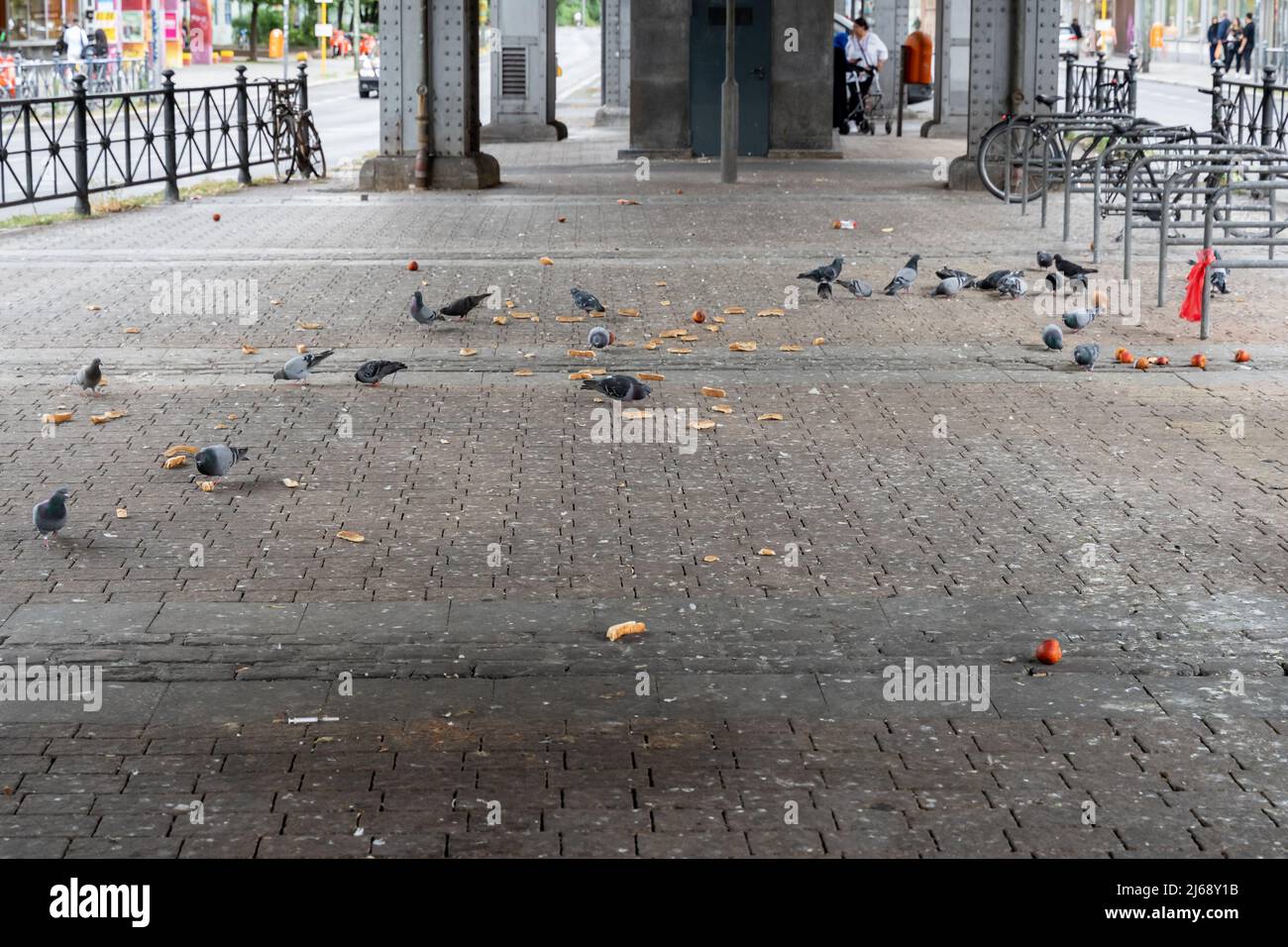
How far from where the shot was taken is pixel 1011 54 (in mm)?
20531

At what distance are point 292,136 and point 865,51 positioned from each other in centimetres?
1344

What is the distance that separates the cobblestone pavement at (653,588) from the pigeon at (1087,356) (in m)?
0.23

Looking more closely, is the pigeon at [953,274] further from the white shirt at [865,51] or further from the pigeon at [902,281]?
the white shirt at [865,51]

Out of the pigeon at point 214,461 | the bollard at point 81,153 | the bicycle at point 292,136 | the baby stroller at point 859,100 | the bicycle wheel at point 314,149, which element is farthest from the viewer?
the baby stroller at point 859,100

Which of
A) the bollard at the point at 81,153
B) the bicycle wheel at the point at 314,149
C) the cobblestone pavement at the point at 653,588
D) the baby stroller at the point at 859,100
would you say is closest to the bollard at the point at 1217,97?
the baby stroller at the point at 859,100

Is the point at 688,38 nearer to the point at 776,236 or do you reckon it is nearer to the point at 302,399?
the point at 776,236

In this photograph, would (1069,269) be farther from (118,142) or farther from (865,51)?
(865,51)

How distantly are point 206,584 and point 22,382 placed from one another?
3.89 m

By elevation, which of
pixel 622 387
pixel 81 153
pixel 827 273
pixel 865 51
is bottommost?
pixel 622 387

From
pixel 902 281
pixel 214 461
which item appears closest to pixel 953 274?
pixel 902 281

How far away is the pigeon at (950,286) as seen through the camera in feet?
40.6

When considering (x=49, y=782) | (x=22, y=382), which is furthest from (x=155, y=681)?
(x=22, y=382)

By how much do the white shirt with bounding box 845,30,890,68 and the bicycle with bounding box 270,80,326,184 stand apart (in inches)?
489

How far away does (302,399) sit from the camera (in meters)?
9.12
